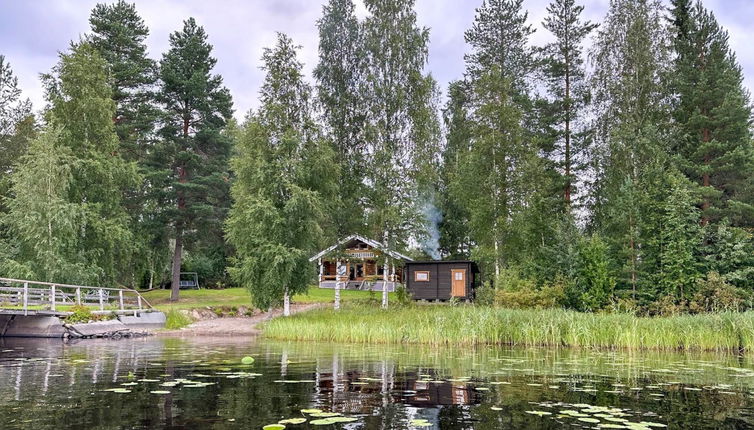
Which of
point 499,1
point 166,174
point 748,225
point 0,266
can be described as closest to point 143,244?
point 166,174

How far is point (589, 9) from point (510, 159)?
12642mm

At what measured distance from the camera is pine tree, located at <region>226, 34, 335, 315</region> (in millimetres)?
23953

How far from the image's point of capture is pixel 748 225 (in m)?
27.8

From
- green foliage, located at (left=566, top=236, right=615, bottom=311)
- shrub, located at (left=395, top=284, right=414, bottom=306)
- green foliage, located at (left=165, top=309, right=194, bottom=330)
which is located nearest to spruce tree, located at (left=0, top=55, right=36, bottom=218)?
green foliage, located at (left=165, top=309, right=194, bottom=330)

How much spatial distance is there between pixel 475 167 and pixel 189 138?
65.2 ft

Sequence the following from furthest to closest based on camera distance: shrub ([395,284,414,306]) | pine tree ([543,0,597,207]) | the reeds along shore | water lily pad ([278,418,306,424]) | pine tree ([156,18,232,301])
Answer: pine tree ([156,18,232,301])
pine tree ([543,0,597,207])
shrub ([395,284,414,306])
the reeds along shore
water lily pad ([278,418,306,424])

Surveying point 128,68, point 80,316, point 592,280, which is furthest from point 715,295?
point 128,68

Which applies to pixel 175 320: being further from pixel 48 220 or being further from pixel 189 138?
pixel 189 138

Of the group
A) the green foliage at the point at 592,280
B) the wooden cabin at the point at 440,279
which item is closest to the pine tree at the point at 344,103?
the wooden cabin at the point at 440,279

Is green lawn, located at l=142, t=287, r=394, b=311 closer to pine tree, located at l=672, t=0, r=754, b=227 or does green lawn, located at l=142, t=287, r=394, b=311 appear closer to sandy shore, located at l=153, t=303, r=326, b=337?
sandy shore, located at l=153, t=303, r=326, b=337

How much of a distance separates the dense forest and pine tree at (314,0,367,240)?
0.34 ft

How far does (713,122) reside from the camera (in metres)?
26.6

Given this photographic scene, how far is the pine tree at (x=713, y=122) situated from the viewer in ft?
86.2

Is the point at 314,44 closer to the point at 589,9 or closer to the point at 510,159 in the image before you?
the point at 510,159
